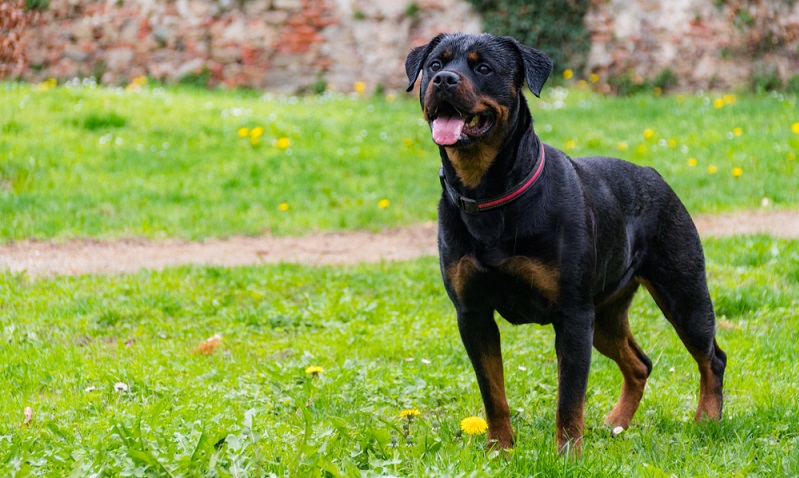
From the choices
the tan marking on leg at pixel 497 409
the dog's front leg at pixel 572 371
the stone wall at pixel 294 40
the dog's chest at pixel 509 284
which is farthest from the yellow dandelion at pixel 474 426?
the stone wall at pixel 294 40

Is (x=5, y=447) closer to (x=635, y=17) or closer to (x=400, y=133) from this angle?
(x=400, y=133)

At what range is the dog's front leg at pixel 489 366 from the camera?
3.89 m

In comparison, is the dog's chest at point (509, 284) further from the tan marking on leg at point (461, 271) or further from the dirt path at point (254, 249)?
the dirt path at point (254, 249)

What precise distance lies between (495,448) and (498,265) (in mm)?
814

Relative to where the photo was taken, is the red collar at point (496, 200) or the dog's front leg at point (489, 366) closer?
the red collar at point (496, 200)

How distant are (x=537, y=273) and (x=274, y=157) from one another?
741cm

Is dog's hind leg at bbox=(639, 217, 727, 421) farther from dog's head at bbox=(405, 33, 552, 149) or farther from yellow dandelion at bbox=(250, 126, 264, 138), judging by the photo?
yellow dandelion at bbox=(250, 126, 264, 138)

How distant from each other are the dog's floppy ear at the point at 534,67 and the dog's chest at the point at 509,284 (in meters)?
0.79

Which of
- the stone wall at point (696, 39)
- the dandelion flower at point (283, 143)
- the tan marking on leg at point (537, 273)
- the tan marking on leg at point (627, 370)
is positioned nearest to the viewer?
the tan marking on leg at point (537, 273)

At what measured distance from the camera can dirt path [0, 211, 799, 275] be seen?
745 cm

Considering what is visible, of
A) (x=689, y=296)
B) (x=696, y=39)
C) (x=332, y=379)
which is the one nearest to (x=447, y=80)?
(x=689, y=296)

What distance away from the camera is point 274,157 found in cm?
1069

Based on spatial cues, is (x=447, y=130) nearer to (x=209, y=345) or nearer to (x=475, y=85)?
(x=475, y=85)

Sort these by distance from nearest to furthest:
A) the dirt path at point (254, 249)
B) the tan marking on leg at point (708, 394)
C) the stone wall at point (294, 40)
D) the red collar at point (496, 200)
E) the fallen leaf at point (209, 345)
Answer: the red collar at point (496, 200) → the tan marking on leg at point (708, 394) → the fallen leaf at point (209, 345) → the dirt path at point (254, 249) → the stone wall at point (294, 40)
